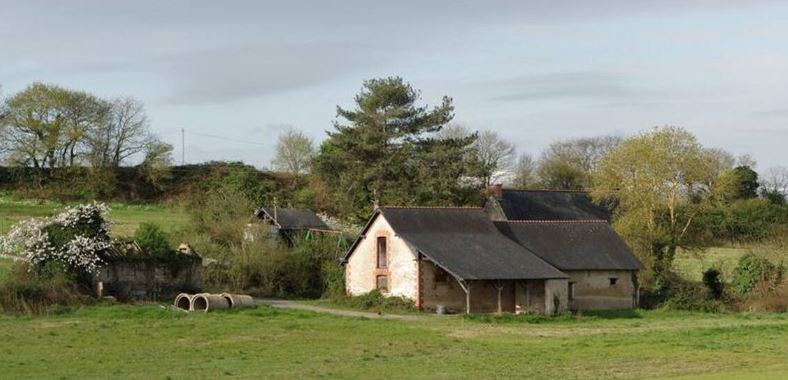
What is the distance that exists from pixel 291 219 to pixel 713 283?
23027 mm

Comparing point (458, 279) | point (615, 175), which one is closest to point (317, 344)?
point (458, 279)

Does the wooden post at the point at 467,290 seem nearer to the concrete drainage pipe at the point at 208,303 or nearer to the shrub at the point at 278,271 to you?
the shrub at the point at 278,271

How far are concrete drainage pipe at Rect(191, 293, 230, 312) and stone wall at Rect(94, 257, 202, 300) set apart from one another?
488cm

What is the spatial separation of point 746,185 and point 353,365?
72027 millimetres

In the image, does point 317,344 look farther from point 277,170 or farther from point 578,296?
point 277,170

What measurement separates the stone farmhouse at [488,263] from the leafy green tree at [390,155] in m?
12.5

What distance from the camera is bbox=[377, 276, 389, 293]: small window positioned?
46.1m

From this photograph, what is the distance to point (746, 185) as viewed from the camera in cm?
9019

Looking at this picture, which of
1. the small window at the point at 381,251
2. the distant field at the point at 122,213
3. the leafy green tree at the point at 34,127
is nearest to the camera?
the small window at the point at 381,251

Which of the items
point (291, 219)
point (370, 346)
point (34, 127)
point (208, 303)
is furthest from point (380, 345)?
point (34, 127)

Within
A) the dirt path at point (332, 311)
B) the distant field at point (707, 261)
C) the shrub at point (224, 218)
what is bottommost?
the dirt path at point (332, 311)

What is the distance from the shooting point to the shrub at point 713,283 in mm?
49719

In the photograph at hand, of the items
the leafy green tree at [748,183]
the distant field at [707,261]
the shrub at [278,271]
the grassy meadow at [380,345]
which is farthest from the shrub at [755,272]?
the leafy green tree at [748,183]

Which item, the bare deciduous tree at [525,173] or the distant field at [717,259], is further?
the bare deciduous tree at [525,173]
